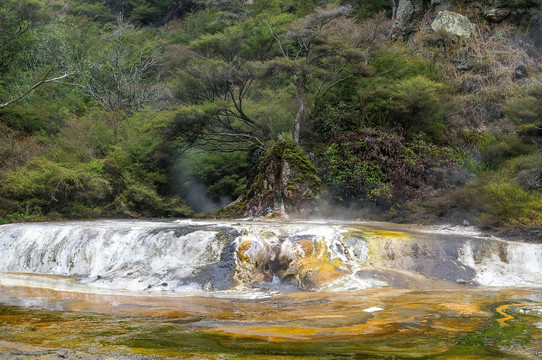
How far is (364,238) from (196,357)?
7.43 m

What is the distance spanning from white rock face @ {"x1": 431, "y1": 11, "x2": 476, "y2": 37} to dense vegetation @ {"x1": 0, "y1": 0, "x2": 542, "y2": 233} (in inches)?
21.5

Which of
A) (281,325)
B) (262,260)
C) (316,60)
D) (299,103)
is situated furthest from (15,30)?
(281,325)

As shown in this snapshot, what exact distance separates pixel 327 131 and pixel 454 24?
10.3 metres

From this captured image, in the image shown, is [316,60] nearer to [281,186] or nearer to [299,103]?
[299,103]

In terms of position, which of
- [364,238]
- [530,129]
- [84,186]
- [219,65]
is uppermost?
[219,65]

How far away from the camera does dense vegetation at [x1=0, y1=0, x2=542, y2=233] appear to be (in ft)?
58.3

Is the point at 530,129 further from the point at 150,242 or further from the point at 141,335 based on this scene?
the point at 141,335

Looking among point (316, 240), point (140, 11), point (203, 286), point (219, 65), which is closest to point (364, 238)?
point (316, 240)

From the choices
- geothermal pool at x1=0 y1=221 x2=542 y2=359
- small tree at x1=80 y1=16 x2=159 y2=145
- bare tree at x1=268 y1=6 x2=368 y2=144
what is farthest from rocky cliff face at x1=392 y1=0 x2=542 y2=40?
geothermal pool at x1=0 y1=221 x2=542 y2=359

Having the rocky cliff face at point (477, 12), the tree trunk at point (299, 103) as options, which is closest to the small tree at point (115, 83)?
the tree trunk at point (299, 103)

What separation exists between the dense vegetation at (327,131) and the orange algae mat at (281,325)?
19.4 feet

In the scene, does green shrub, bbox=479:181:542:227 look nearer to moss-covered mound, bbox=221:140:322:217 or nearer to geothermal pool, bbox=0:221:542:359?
geothermal pool, bbox=0:221:542:359

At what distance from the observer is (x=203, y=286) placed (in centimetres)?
1065

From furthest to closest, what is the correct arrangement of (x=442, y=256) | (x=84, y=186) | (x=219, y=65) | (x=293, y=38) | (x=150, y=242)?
(x=219, y=65) → (x=293, y=38) → (x=84, y=186) → (x=150, y=242) → (x=442, y=256)
